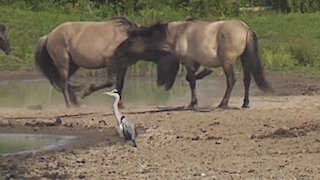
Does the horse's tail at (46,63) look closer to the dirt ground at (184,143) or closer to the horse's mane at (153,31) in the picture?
the dirt ground at (184,143)

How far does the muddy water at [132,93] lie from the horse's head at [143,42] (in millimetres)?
1047

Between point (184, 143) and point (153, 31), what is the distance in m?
5.13

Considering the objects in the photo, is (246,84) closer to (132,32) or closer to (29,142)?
(132,32)

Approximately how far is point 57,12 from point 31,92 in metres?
13.5

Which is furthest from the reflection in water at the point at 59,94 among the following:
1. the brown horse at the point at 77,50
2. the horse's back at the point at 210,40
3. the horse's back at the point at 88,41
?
the horse's back at the point at 210,40

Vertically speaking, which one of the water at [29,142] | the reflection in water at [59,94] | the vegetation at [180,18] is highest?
the water at [29,142]

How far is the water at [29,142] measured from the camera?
13070mm

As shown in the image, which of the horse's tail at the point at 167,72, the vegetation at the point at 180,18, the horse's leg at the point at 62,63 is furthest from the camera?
the vegetation at the point at 180,18

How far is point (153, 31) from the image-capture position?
58.1 ft

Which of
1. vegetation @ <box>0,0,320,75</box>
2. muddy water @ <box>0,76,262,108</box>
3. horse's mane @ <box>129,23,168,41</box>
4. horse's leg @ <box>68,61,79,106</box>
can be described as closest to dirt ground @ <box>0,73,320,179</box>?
horse's leg @ <box>68,61,79,106</box>

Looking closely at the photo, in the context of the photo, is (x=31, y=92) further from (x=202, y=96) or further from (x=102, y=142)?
(x=102, y=142)

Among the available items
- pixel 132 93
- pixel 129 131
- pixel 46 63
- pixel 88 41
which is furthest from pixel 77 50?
pixel 129 131

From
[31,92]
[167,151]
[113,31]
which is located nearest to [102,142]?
[167,151]

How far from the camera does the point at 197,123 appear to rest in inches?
584
